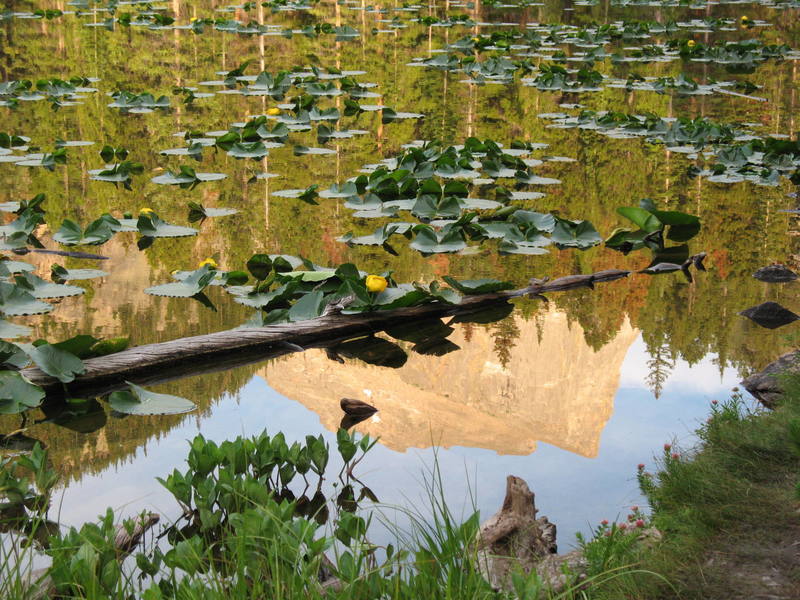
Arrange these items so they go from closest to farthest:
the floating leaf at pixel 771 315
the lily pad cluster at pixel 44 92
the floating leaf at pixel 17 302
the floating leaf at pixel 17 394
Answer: the floating leaf at pixel 17 394, the floating leaf at pixel 17 302, the floating leaf at pixel 771 315, the lily pad cluster at pixel 44 92

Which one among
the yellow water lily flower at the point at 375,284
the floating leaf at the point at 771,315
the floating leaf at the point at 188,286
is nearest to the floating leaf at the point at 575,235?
the floating leaf at the point at 771,315

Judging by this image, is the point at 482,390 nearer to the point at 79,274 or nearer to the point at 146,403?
the point at 146,403

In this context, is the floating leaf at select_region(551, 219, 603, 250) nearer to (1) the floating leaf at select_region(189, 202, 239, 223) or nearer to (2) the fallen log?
(2) the fallen log

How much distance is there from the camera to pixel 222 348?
4457mm

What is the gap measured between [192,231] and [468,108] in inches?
211

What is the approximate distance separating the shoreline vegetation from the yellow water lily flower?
1.40 meters

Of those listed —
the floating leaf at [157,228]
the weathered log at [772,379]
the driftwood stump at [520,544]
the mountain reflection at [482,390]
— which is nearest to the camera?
the driftwood stump at [520,544]

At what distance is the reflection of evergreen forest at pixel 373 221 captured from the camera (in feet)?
16.0

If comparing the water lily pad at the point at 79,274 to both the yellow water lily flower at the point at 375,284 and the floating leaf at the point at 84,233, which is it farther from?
the yellow water lily flower at the point at 375,284

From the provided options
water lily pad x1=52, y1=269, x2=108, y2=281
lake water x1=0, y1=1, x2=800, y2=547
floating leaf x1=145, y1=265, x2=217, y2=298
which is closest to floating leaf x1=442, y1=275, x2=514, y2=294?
lake water x1=0, y1=1, x2=800, y2=547

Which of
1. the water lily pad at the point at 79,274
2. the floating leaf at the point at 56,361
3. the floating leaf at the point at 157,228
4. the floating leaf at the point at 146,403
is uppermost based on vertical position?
the floating leaf at the point at 157,228

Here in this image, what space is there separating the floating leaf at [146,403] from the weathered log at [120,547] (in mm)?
790

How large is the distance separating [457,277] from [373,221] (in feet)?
4.33

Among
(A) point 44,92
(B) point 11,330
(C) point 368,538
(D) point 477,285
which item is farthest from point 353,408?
(A) point 44,92
